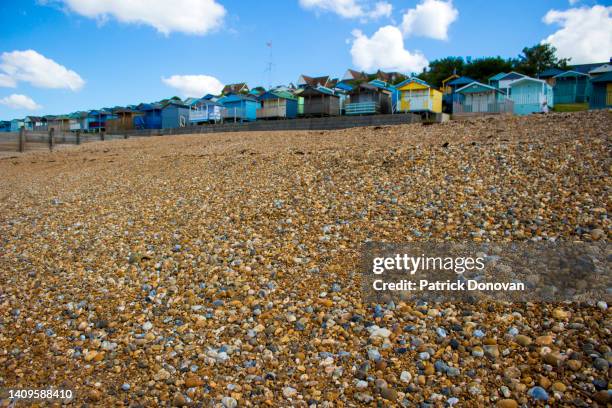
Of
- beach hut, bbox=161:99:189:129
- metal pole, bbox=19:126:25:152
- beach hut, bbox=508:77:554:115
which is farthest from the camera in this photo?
beach hut, bbox=161:99:189:129

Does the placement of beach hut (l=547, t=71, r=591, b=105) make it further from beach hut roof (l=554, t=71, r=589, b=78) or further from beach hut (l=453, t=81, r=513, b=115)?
beach hut (l=453, t=81, r=513, b=115)

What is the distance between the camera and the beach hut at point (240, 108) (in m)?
43.8

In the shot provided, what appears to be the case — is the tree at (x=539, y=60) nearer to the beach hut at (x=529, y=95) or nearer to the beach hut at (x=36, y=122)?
the beach hut at (x=529, y=95)

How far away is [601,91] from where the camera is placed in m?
30.8

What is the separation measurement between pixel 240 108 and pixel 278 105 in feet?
20.0

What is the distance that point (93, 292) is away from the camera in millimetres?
5395

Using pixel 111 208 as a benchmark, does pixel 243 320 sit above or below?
below

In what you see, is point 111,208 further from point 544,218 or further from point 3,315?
point 544,218

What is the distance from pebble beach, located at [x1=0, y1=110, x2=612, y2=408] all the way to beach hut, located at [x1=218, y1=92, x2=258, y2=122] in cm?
3421

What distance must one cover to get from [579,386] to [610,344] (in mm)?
687

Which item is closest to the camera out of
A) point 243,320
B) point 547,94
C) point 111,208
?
point 243,320

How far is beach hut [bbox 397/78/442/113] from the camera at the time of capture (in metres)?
32.2

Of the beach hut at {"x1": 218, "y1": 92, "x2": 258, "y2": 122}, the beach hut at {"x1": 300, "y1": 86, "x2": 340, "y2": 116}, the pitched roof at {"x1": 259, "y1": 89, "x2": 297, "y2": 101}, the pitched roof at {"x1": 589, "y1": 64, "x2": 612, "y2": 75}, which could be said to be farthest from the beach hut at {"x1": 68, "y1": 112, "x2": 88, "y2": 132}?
the pitched roof at {"x1": 589, "y1": 64, "x2": 612, "y2": 75}

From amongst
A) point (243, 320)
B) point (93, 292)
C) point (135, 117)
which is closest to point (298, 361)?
point (243, 320)
